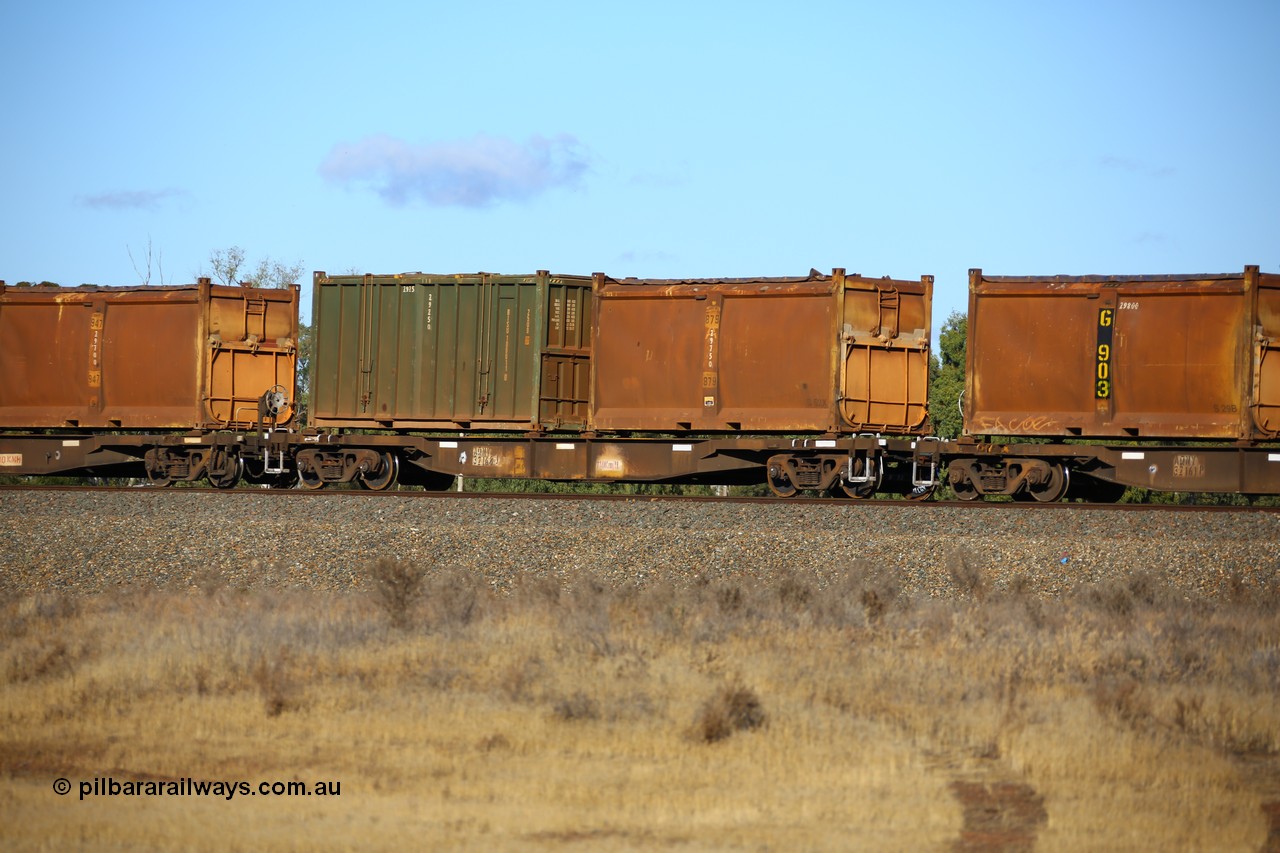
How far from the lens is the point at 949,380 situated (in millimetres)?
59188

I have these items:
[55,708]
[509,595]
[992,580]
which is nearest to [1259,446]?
[992,580]

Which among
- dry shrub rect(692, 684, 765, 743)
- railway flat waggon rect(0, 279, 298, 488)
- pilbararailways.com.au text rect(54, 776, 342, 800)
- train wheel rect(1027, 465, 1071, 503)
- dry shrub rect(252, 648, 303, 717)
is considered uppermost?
railway flat waggon rect(0, 279, 298, 488)

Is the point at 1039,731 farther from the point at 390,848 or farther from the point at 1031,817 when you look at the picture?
the point at 390,848

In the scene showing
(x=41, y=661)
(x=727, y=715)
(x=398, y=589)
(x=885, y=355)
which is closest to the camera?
(x=727, y=715)

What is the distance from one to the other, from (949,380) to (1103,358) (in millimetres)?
42576

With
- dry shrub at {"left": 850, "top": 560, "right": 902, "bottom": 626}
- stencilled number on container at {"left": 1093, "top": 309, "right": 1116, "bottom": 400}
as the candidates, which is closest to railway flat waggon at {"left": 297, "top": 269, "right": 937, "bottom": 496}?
stencilled number on container at {"left": 1093, "top": 309, "right": 1116, "bottom": 400}

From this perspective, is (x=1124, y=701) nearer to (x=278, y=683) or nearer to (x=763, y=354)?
(x=278, y=683)

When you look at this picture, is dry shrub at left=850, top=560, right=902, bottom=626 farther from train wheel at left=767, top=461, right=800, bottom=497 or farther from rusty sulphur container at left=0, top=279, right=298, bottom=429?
rusty sulphur container at left=0, top=279, right=298, bottom=429

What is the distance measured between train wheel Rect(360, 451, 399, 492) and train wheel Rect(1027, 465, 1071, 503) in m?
9.20

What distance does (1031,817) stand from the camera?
→ 21.9 ft

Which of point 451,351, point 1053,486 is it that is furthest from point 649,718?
point 451,351

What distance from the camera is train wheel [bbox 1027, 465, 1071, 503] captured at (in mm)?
17406

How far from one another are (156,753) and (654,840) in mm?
3222

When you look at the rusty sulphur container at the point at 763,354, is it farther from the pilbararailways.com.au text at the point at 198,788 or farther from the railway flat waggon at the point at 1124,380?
the pilbararailways.com.au text at the point at 198,788
